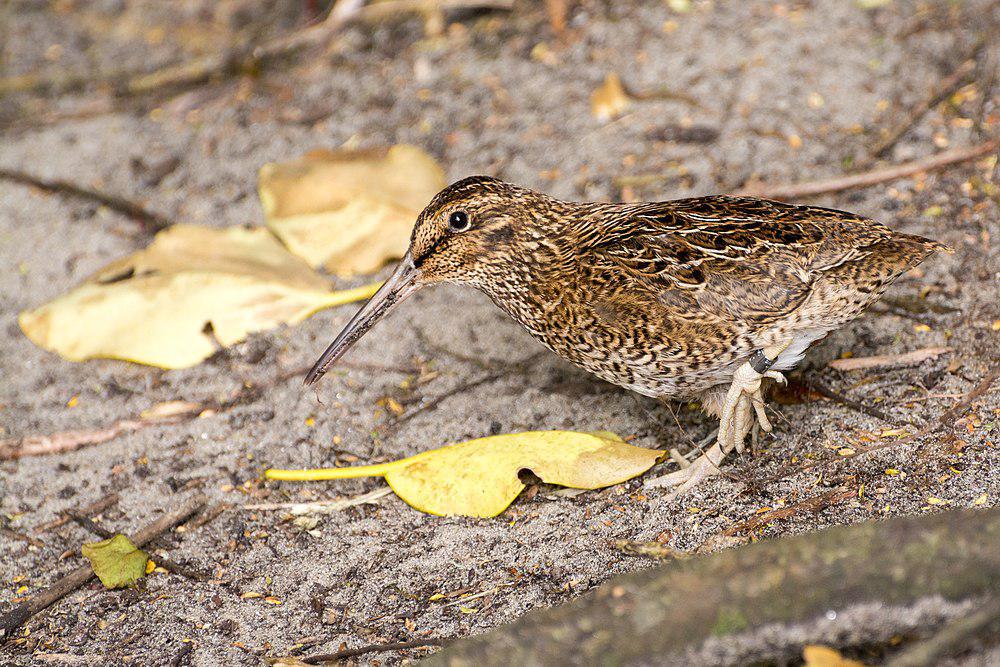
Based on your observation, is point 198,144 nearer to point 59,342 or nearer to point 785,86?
point 59,342

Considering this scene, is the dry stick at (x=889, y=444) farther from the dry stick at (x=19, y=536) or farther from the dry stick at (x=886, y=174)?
the dry stick at (x=19, y=536)

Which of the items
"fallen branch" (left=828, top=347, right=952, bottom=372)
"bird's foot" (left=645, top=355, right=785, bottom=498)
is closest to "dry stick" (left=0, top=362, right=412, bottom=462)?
"bird's foot" (left=645, top=355, right=785, bottom=498)

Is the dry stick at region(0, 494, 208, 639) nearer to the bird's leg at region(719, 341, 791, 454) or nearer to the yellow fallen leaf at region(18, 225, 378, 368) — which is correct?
the yellow fallen leaf at region(18, 225, 378, 368)

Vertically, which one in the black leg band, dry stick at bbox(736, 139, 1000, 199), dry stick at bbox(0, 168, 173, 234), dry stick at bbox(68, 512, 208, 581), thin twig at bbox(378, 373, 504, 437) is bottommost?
dry stick at bbox(68, 512, 208, 581)

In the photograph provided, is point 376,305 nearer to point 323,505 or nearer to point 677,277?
point 323,505

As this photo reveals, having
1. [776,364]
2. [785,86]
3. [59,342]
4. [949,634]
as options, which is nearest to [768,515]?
[776,364]

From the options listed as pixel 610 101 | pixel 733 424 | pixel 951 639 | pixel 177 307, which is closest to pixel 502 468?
pixel 733 424

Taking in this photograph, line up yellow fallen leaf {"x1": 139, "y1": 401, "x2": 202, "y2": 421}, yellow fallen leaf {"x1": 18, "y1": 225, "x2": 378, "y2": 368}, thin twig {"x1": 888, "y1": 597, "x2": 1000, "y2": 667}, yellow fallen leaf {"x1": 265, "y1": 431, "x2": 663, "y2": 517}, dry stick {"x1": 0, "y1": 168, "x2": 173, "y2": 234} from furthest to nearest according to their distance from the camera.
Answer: dry stick {"x1": 0, "y1": 168, "x2": 173, "y2": 234}, yellow fallen leaf {"x1": 18, "y1": 225, "x2": 378, "y2": 368}, yellow fallen leaf {"x1": 139, "y1": 401, "x2": 202, "y2": 421}, yellow fallen leaf {"x1": 265, "y1": 431, "x2": 663, "y2": 517}, thin twig {"x1": 888, "y1": 597, "x2": 1000, "y2": 667}

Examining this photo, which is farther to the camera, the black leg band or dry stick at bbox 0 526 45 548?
dry stick at bbox 0 526 45 548
